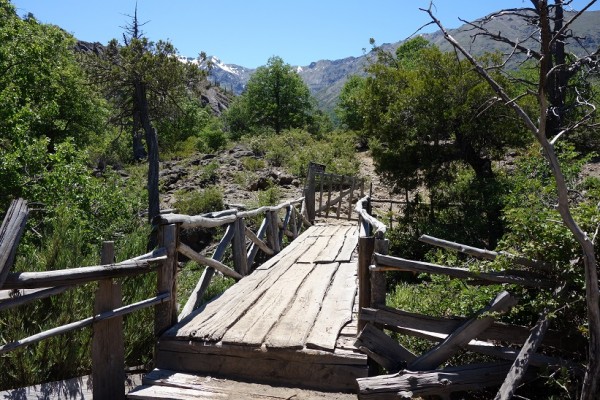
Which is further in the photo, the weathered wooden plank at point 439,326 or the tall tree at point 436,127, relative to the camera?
the tall tree at point 436,127

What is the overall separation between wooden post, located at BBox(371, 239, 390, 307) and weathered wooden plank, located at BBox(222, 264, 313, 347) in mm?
997

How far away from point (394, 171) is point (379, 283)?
906 centimetres

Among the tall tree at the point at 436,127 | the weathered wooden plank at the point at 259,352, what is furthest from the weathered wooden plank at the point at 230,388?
the tall tree at the point at 436,127

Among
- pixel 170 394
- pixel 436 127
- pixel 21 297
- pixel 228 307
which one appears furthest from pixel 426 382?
pixel 436 127

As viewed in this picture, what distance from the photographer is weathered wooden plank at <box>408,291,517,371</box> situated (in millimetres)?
3463

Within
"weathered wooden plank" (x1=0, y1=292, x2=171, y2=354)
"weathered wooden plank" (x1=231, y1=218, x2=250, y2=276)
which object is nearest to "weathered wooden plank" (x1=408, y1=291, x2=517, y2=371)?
"weathered wooden plank" (x1=0, y1=292, x2=171, y2=354)

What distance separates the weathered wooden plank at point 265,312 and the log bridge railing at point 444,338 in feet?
2.99

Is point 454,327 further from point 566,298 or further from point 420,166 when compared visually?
point 420,166

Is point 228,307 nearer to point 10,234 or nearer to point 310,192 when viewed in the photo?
point 10,234

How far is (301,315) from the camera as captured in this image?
182 inches

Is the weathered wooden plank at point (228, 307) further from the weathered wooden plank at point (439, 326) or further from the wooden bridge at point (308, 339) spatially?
the weathered wooden plank at point (439, 326)

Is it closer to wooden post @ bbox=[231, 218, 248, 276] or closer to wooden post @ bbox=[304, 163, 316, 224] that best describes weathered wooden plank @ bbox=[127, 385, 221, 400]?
wooden post @ bbox=[231, 218, 248, 276]

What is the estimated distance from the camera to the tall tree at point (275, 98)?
37656 millimetres

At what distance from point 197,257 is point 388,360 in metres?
2.29
